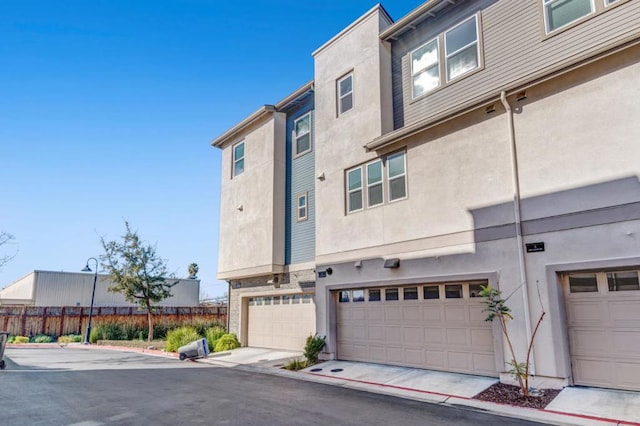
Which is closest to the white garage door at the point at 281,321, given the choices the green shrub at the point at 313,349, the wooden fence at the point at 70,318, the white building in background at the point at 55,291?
the green shrub at the point at 313,349

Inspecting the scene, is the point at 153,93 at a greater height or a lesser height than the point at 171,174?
greater

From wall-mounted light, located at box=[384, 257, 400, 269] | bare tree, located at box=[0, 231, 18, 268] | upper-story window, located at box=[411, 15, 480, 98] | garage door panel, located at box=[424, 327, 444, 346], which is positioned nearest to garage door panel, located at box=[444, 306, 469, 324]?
garage door panel, located at box=[424, 327, 444, 346]

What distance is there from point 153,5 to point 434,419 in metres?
14.3

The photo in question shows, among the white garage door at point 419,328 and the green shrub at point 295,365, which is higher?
the white garage door at point 419,328

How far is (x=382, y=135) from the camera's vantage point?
12422 millimetres

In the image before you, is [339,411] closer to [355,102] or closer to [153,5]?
[355,102]

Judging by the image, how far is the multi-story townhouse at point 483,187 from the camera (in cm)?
792

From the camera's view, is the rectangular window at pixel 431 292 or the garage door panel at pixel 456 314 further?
the rectangular window at pixel 431 292

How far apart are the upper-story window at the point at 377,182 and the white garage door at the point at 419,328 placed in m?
2.58

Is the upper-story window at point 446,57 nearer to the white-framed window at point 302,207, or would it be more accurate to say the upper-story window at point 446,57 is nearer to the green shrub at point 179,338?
the white-framed window at point 302,207

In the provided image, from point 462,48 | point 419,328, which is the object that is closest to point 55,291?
point 419,328

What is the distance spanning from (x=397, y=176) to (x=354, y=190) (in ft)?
5.60

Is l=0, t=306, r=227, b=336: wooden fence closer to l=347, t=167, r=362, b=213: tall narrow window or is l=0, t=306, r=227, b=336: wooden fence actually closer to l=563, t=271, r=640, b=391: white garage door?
l=347, t=167, r=362, b=213: tall narrow window

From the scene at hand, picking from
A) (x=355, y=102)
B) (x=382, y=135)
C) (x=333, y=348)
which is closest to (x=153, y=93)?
(x=355, y=102)
